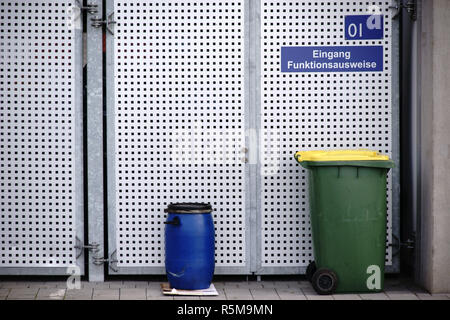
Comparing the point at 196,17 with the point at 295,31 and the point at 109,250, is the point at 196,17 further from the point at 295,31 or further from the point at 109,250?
the point at 109,250

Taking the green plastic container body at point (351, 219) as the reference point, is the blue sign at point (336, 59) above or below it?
above

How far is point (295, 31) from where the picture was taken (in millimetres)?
7035

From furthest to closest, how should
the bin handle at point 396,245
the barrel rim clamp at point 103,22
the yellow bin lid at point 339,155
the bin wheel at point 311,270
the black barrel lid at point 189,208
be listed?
the bin handle at point 396,245
the barrel rim clamp at point 103,22
the bin wheel at point 311,270
the black barrel lid at point 189,208
the yellow bin lid at point 339,155

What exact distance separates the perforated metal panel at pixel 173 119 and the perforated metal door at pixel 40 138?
0.40 m

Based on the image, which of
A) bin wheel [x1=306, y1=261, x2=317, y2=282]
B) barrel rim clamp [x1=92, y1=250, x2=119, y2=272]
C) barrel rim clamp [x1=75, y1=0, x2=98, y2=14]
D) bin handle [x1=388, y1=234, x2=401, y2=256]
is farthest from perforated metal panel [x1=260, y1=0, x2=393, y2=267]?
barrel rim clamp [x1=75, y1=0, x2=98, y2=14]

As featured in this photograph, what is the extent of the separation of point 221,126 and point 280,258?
1.37m

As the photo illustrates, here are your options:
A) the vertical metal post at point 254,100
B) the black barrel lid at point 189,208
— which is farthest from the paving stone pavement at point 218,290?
the black barrel lid at point 189,208

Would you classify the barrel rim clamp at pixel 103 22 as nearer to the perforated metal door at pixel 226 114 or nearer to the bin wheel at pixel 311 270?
the perforated metal door at pixel 226 114

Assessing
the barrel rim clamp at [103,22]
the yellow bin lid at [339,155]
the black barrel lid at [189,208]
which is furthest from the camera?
the barrel rim clamp at [103,22]

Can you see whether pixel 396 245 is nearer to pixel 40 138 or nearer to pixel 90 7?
pixel 40 138

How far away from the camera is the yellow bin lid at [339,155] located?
20.9 feet

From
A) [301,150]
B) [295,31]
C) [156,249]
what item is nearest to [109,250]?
[156,249]

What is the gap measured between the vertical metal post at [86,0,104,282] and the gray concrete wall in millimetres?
2980

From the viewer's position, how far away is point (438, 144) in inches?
256
